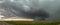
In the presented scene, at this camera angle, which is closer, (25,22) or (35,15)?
(25,22)

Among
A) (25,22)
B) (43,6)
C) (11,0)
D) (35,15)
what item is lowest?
(25,22)

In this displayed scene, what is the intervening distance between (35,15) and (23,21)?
49 centimetres

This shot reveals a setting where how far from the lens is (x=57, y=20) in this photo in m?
3.27

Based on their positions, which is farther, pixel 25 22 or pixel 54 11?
pixel 54 11

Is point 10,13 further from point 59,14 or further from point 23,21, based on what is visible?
point 59,14

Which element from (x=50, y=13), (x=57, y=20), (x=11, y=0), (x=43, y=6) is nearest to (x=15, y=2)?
(x=11, y=0)

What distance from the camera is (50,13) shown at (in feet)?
11.3

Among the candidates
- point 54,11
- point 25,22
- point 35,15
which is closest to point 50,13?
point 54,11

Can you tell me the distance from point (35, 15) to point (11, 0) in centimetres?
92

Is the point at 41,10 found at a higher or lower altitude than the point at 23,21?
higher

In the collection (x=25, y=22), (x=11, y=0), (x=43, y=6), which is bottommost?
(x=25, y=22)

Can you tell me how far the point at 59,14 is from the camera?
3500 mm

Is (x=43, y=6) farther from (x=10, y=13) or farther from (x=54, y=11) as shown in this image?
(x=10, y=13)

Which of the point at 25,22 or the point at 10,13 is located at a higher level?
the point at 10,13
